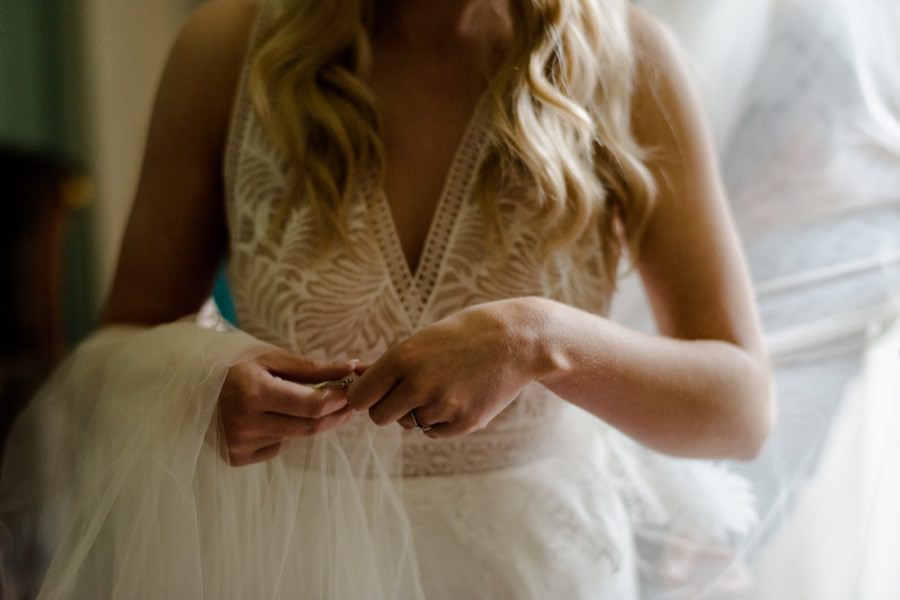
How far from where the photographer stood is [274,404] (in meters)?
0.56

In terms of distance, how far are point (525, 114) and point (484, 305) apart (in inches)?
7.9

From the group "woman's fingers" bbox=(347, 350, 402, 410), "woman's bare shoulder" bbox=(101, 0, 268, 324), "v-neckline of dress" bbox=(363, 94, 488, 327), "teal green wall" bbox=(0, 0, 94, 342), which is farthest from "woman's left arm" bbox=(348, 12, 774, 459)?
"teal green wall" bbox=(0, 0, 94, 342)

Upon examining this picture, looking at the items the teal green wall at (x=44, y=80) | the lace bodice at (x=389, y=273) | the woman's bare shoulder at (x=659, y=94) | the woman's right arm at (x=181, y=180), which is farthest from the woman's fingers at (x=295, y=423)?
the teal green wall at (x=44, y=80)

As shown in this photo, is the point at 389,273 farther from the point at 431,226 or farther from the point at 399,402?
the point at 399,402

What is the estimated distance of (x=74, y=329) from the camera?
93.0 inches

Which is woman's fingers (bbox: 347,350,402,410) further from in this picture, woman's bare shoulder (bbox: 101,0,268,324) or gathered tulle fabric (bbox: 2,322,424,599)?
woman's bare shoulder (bbox: 101,0,268,324)

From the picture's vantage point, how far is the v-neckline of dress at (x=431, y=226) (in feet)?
2.29

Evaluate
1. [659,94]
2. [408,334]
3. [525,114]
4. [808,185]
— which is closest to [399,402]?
[408,334]

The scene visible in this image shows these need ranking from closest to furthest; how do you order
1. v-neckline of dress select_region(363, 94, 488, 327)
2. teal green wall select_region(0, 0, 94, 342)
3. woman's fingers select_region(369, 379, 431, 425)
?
woman's fingers select_region(369, 379, 431, 425) < v-neckline of dress select_region(363, 94, 488, 327) < teal green wall select_region(0, 0, 94, 342)

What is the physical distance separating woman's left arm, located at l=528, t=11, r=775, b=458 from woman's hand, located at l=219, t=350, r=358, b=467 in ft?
0.48

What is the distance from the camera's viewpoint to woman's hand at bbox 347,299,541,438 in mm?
540

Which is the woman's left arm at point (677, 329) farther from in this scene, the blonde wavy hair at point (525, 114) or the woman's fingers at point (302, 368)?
the woman's fingers at point (302, 368)

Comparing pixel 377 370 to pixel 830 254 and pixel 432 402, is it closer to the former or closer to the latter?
pixel 432 402

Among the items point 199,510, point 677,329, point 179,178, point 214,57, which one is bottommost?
point 199,510
